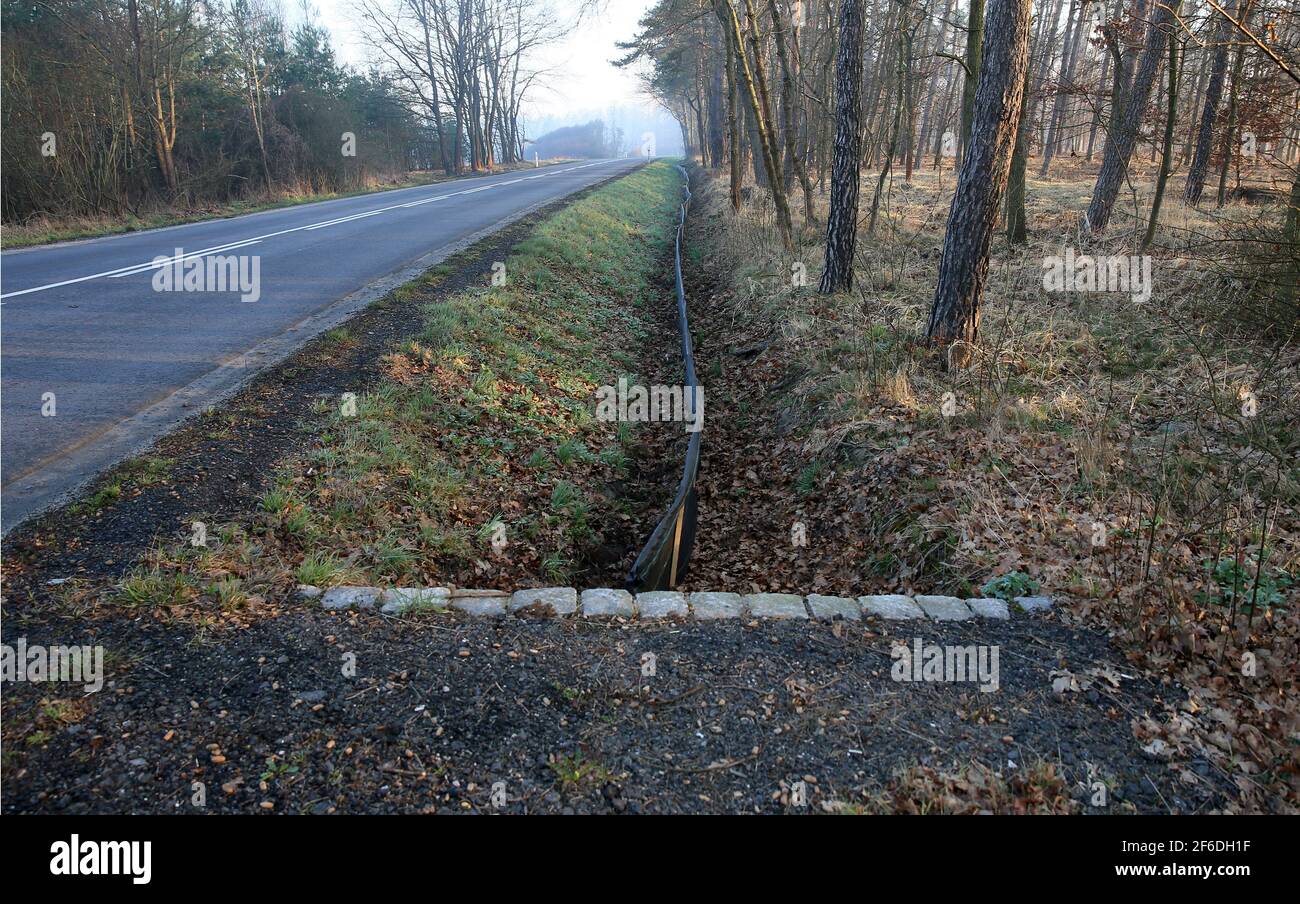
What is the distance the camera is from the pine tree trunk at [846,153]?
9.62 m

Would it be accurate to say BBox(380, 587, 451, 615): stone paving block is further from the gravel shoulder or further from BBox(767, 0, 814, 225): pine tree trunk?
BBox(767, 0, 814, 225): pine tree trunk

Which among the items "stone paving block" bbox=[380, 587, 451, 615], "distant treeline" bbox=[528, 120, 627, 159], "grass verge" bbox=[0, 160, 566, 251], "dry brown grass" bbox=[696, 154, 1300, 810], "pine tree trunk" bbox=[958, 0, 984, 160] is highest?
"distant treeline" bbox=[528, 120, 627, 159]

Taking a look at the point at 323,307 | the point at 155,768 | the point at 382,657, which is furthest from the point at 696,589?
the point at 323,307

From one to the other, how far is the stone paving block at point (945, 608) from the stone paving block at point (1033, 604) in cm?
30

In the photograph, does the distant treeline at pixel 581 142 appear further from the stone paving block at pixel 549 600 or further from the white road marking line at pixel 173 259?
the stone paving block at pixel 549 600

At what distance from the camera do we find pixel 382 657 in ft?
11.6

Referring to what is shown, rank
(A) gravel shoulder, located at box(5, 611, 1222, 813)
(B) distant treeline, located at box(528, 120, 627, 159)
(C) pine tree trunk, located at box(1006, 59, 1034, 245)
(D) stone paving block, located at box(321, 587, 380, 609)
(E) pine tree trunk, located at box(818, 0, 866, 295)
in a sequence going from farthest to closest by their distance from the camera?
(B) distant treeline, located at box(528, 120, 627, 159), (C) pine tree trunk, located at box(1006, 59, 1034, 245), (E) pine tree trunk, located at box(818, 0, 866, 295), (D) stone paving block, located at box(321, 587, 380, 609), (A) gravel shoulder, located at box(5, 611, 1222, 813)

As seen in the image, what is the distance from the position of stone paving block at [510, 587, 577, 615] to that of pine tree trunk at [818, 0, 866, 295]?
765 centimetres

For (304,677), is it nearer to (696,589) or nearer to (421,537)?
(421,537)

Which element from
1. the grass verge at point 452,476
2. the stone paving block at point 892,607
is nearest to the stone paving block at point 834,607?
the stone paving block at point 892,607

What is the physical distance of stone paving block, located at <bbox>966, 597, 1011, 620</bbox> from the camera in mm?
4145

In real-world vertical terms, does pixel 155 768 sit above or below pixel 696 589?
above

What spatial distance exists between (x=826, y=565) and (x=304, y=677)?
3.77 meters

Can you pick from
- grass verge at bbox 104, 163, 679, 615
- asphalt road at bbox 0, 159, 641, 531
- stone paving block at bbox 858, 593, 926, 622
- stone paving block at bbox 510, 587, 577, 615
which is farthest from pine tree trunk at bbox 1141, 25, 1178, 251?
asphalt road at bbox 0, 159, 641, 531
